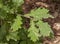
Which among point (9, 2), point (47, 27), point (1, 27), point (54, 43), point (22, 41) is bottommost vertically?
point (54, 43)

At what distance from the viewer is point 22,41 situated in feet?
6.63

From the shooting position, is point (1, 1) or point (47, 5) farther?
point (47, 5)

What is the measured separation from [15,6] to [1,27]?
27 centimetres

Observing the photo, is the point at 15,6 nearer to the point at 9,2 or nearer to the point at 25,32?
the point at 9,2

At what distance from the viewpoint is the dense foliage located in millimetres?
1597

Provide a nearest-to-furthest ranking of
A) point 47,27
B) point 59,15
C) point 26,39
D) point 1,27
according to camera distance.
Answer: point 47,27, point 1,27, point 26,39, point 59,15

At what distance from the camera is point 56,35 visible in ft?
11.8

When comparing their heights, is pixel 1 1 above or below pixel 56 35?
above

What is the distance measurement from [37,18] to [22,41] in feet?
1.48

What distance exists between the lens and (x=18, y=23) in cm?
159

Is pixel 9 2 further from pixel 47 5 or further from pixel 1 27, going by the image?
pixel 47 5

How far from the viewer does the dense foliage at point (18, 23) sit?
160cm

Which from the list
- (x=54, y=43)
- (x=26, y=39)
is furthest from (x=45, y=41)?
(x=26, y=39)

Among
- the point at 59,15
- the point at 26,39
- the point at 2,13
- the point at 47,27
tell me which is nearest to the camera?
the point at 47,27
